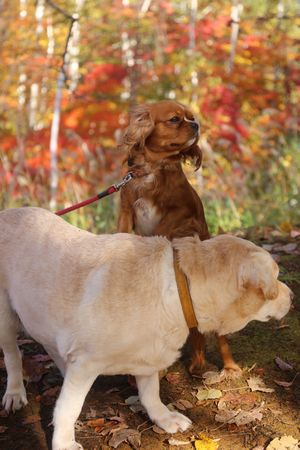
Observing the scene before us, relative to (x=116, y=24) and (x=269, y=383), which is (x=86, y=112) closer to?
(x=116, y=24)

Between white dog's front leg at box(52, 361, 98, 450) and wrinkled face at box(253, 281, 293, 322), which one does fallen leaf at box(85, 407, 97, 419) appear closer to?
white dog's front leg at box(52, 361, 98, 450)

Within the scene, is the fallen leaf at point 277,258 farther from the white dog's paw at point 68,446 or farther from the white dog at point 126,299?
the white dog's paw at point 68,446

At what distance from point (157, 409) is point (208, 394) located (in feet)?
1.34

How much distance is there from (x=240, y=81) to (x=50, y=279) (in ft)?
41.2

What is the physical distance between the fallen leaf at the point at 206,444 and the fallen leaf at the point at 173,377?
0.60m

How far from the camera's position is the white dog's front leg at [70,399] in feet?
8.63

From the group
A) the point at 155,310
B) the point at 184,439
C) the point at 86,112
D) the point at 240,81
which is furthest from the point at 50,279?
the point at 240,81

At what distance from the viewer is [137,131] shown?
3928mm

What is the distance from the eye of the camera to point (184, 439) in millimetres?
2990

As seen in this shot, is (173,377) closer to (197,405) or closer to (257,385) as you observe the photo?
(197,405)

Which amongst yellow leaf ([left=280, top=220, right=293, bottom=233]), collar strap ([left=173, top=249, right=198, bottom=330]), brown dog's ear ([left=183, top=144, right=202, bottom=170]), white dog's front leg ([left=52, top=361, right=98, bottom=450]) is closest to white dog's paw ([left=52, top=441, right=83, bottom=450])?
white dog's front leg ([left=52, top=361, right=98, bottom=450])

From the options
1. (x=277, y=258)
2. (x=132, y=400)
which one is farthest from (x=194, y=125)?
(x=132, y=400)

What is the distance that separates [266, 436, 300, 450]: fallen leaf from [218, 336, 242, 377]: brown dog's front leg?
0.67 m

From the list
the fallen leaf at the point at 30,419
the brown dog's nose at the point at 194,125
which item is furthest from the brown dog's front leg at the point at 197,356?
the brown dog's nose at the point at 194,125
